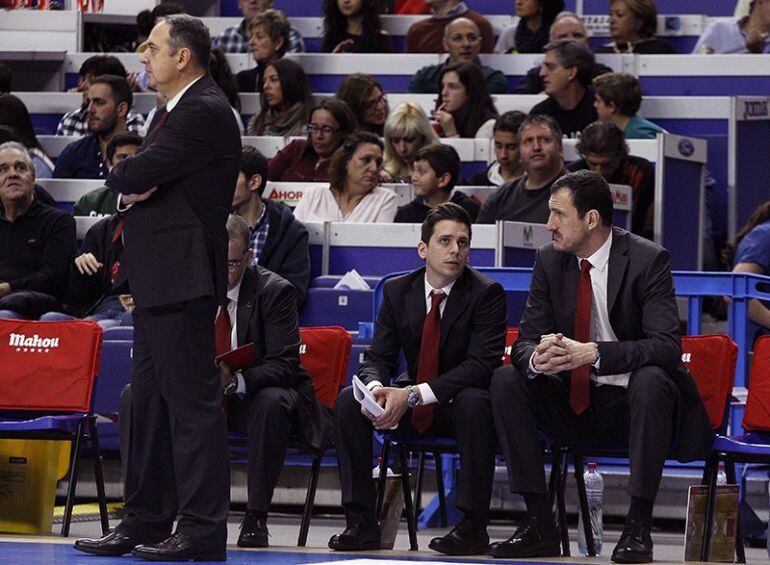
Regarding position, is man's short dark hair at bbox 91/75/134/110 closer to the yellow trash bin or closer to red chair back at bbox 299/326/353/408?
the yellow trash bin

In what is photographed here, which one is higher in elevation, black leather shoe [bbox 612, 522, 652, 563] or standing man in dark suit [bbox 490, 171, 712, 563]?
standing man in dark suit [bbox 490, 171, 712, 563]

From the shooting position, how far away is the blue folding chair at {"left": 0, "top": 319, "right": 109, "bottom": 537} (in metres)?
5.65

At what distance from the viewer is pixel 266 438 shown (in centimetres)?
533

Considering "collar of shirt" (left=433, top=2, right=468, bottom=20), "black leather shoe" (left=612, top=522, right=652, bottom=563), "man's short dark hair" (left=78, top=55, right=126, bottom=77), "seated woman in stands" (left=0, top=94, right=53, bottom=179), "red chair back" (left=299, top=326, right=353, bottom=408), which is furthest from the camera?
"collar of shirt" (left=433, top=2, right=468, bottom=20)

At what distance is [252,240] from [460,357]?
6.83 feet

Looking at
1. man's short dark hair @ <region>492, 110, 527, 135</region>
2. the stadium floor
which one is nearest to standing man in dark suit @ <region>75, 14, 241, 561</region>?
the stadium floor

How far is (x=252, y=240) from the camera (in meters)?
7.22

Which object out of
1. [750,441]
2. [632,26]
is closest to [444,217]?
[750,441]

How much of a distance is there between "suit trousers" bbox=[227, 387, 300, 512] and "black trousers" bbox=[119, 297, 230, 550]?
2.22 ft

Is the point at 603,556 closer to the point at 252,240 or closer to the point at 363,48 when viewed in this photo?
the point at 252,240

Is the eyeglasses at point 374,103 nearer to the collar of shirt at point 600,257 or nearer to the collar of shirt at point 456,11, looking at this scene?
the collar of shirt at point 456,11

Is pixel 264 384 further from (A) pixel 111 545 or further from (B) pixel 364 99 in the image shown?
(B) pixel 364 99

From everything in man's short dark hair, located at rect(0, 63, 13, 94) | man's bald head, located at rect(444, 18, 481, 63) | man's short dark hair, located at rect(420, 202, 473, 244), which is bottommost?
man's short dark hair, located at rect(420, 202, 473, 244)

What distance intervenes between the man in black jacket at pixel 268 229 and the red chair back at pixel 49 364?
1434 millimetres
